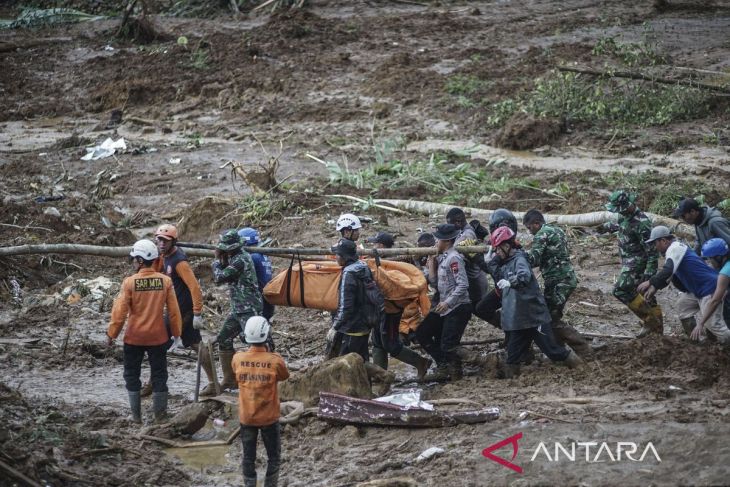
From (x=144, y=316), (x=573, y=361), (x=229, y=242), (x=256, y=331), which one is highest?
(x=229, y=242)

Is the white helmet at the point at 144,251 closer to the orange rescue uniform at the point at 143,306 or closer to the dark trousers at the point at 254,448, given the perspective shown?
the orange rescue uniform at the point at 143,306

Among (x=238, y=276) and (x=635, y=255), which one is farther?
(x=635, y=255)

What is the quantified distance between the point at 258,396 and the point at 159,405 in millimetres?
1991

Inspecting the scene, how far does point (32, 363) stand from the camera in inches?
419

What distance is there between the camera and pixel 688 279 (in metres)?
9.00

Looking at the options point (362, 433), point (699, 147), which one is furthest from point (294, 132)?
point (362, 433)

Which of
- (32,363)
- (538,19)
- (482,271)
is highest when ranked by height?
(538,19)

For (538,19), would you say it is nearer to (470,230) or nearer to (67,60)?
(67,60)

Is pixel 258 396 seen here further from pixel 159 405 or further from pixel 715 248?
pixel 715 248

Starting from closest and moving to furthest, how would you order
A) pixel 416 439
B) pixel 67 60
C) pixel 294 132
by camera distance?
pixel 416 439
pixel 294 132
pixel 67 60

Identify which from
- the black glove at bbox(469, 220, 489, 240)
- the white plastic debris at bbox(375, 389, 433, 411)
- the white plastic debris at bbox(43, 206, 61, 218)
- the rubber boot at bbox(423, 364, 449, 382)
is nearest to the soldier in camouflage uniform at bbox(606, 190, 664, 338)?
the black glove at bbox(469, 220, 489, 240)

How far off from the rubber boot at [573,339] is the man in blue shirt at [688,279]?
2.50 feet

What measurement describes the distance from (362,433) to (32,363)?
4.21 m

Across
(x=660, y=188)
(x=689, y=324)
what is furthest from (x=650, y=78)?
(x=689, y=324)
